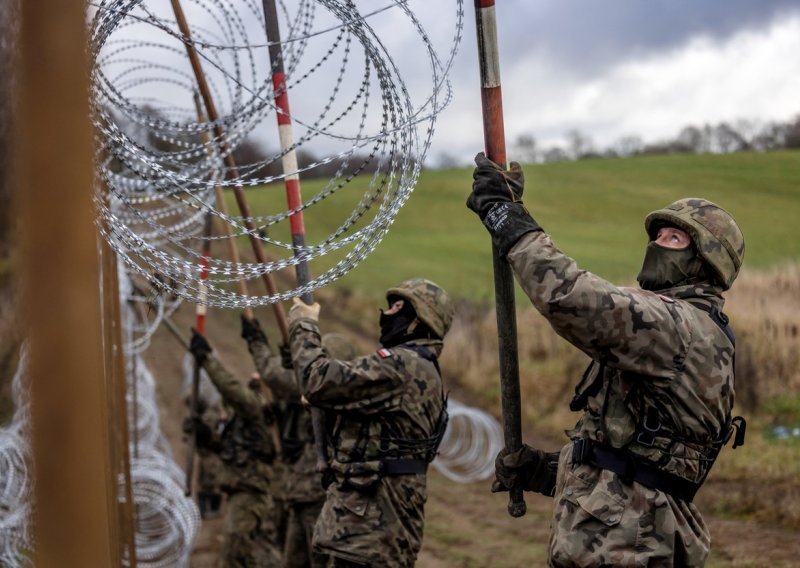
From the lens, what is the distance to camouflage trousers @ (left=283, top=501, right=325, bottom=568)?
26.0 feet

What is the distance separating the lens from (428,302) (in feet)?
19.5

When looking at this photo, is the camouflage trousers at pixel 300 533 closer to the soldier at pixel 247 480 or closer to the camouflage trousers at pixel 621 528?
the soldier at pixel 247 480

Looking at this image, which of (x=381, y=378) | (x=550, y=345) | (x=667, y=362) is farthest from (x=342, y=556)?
(x=550, y=345)

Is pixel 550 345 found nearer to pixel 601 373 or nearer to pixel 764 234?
pixel 764 234

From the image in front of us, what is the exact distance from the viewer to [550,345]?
63.4ft

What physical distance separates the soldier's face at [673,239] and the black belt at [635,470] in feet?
2.83

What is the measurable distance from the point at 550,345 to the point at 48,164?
17.6 metres

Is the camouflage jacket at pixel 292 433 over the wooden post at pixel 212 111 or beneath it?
beneath

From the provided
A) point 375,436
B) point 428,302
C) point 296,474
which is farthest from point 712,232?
point 296,474

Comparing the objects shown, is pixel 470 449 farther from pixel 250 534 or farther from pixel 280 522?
pixel 250 534

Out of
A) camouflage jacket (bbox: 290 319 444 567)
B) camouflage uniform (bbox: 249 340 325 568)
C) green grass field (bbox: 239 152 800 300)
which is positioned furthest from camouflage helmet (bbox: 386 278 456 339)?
green grass field (bbox: 239 152 800 300)

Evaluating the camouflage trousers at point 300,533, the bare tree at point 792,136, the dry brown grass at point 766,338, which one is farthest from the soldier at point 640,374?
the bare tree at point 792,136

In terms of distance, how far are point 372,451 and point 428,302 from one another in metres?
0.93

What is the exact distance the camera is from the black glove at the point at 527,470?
4469 mm
